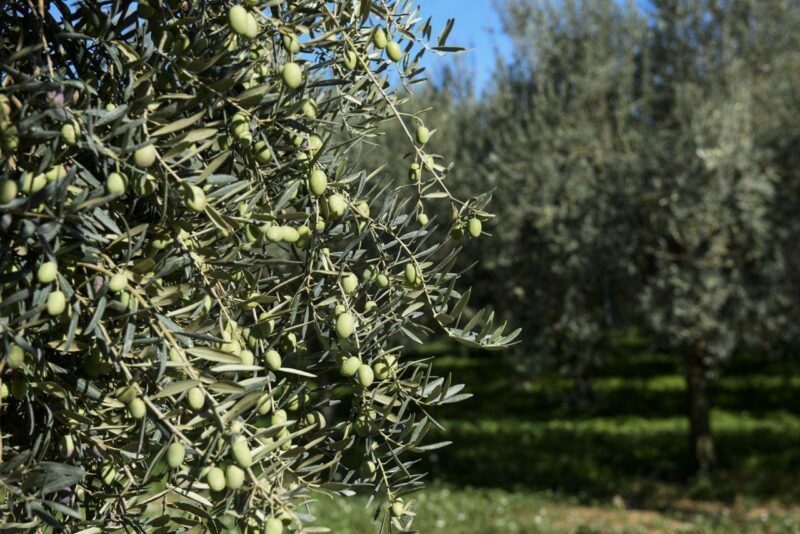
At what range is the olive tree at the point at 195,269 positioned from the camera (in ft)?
3.71

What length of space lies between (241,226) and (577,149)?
9.03m

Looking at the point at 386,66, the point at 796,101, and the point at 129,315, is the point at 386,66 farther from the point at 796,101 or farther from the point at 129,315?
the point at 796,101

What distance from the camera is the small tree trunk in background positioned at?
427 inches

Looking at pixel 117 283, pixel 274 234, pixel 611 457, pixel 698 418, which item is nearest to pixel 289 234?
pixel 274 234

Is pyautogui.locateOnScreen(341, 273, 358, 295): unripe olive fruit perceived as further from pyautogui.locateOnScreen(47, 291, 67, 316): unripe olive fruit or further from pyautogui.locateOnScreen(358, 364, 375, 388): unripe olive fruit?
pyautogui.locateOnScreen(47, 291, 67, 316): unripe olive fruit

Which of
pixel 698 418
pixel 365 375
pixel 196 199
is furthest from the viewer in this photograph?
pixel 698 418

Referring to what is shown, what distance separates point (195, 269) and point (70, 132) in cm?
33

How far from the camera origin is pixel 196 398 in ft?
3.62

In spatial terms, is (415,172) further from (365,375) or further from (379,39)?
(365,375)

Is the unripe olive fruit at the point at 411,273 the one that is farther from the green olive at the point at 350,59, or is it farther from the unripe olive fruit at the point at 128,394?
the unripe olive fruit at the point at 128,394

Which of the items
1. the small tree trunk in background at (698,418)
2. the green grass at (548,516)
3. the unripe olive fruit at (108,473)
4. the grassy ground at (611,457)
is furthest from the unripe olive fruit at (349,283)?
the small tree trunk in background at (698,418)

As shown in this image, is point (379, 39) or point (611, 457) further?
point (611, 457)

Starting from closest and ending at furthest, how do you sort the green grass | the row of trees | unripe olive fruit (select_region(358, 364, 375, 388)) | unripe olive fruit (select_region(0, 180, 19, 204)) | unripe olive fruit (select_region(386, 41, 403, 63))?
unripe olive fruit (select_region(0, 180, 19, 204)), unripe olive fruit (select_region(358, 364, 375, 388)), unripe olive fruit (select_region(386, 41, 403, 63)), the green grass, the row of trees

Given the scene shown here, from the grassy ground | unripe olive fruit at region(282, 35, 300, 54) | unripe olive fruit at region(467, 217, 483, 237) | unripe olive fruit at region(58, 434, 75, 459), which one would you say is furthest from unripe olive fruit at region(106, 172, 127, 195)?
the grassy ground
